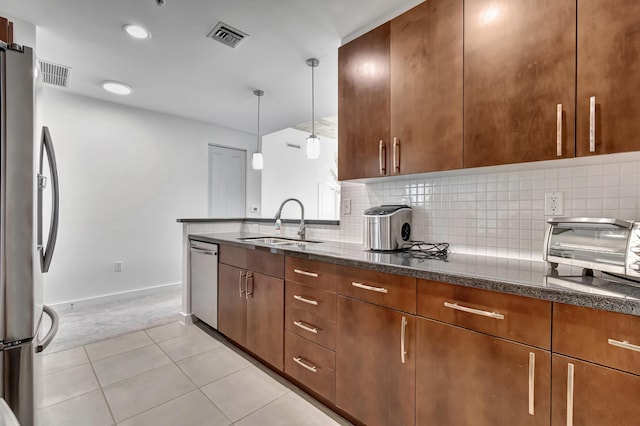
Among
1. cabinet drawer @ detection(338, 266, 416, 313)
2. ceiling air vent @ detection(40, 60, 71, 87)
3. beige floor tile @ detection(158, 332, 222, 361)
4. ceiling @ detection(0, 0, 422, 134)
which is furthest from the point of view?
ceiling air vent @ detection(40, 60, 71, 87)

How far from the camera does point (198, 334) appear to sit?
2.73 metres

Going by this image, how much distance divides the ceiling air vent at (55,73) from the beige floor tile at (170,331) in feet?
8.92

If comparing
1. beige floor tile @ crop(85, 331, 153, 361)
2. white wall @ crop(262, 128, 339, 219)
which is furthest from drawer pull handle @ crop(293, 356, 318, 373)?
white wall @ crop(262, 128, 339, 219)

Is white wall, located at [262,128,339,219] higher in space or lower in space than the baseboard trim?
higher

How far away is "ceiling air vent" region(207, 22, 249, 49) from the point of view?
2.26m

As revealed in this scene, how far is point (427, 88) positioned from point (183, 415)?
89.8 inches

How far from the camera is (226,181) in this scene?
5086 mm

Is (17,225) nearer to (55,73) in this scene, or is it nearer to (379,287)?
(379,287)

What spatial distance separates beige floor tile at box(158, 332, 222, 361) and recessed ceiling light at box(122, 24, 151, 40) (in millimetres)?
2574

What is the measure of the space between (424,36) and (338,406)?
6.80 ft

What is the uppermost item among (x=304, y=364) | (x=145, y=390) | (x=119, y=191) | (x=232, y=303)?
(x=119, y=191)

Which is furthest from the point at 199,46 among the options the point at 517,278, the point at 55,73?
the point at 517,278

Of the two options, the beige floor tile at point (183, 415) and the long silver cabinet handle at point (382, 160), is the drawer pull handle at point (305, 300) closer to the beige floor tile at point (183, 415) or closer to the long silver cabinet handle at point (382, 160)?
the beige floor tile at point (183, 415)

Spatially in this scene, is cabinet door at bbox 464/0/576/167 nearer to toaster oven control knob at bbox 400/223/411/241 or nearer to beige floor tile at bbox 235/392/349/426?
toaster oven control knob at bbox 400/223/411/241
